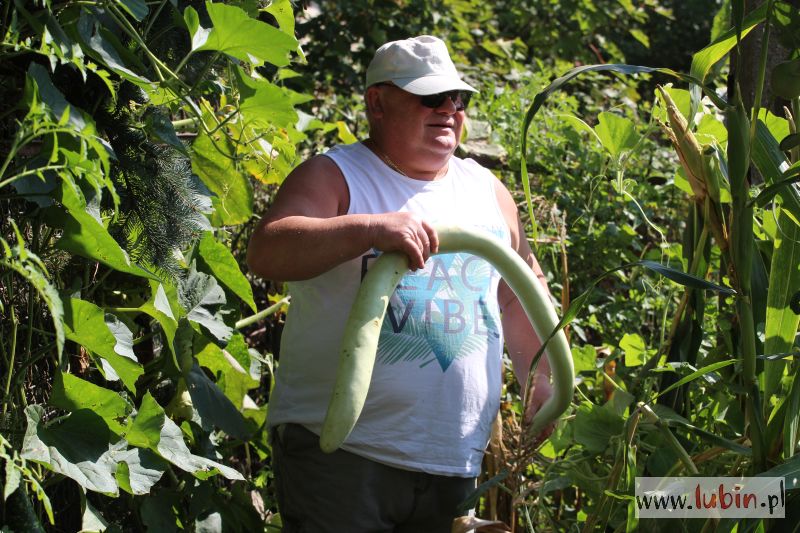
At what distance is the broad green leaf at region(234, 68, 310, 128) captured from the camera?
198 centimetres

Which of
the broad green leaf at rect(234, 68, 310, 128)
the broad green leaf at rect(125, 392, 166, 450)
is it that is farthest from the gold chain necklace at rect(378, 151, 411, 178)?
the broad green leaf at rect(125, 392, 166, 450)

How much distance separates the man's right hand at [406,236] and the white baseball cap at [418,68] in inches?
17.9

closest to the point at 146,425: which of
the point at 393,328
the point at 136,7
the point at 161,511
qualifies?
the point at 161,511

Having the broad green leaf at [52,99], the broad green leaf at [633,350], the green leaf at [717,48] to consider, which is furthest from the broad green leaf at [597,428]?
the broad green leaf at [52,99]

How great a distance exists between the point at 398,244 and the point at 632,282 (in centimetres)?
150

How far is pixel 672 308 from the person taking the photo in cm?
321

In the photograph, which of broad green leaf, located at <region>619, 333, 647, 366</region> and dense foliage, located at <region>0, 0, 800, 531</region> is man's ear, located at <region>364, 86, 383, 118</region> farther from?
broad green leaf, located at <region>619, 333, 647, 366</region>

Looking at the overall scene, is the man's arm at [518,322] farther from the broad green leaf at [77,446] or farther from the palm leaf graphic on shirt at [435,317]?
the broad green leaf at [77,446]

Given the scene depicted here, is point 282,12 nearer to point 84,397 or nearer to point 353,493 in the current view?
point 84,397

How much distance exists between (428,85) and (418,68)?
58mm

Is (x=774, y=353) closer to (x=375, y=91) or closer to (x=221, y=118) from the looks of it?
(x=375, y=91)

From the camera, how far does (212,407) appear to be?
2.29 m

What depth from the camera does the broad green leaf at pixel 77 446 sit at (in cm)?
159

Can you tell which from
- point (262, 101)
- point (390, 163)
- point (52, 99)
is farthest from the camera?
point (390, 163)
